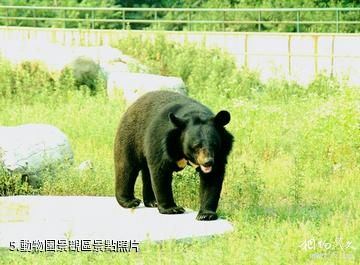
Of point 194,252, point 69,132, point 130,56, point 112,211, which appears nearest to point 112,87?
point 69,132

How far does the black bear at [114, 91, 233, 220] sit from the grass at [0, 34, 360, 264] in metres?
0.47

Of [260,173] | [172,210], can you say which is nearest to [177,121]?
[172,210]

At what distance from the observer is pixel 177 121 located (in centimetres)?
965

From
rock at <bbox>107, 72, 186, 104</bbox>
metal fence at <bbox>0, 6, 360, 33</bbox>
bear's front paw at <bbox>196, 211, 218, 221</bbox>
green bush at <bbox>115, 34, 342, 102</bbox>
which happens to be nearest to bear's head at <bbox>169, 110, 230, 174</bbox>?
bear's front paw at <bbox>196, 211, 218, 221</bbox>

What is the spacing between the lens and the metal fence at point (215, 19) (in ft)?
92.9

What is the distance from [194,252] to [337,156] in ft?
16.2

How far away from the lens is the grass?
334 inches

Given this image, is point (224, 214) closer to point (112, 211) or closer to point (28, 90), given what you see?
point (112, 211)

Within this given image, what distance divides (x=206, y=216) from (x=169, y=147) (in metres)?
0.69

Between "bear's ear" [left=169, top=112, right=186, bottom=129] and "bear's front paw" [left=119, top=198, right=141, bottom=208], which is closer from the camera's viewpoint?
"bear's ear" [left=169, top=112, right=186, bottom=129]

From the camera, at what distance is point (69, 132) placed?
50.5ft

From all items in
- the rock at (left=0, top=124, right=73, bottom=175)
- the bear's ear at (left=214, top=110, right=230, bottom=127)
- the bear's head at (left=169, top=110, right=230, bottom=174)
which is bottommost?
the rock at (left=0, top=124, right=73, bottom=175)

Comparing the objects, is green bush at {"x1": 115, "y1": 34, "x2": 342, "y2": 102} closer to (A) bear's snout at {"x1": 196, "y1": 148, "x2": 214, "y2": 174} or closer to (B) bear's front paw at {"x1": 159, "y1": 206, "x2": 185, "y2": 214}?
(B) bear's front paw at {"x1": 159, "y1": 206, "x2": 185, "y2": 214}

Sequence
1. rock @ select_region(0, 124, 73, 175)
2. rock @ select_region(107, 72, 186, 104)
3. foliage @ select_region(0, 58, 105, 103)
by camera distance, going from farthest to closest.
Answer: foliage @ select_region(0, 58, 105, 103) < rock @ select_region(107, 72, 186, 104) < rock @ select_region(0, 124, 73, 175)
